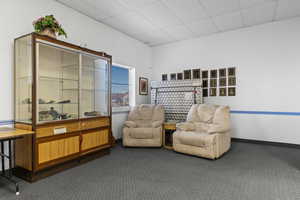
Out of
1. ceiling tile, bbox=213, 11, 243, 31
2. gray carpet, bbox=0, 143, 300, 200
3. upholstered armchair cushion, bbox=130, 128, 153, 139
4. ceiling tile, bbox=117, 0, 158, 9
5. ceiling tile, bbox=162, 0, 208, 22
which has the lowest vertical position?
gray carpet, bbox=0, 143, 300, 200

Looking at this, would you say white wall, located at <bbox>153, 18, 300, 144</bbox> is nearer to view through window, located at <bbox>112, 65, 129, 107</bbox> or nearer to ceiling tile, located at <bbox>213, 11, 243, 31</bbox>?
ceiling tile, located at <bbox>213, 11, 243, 31</bbox>

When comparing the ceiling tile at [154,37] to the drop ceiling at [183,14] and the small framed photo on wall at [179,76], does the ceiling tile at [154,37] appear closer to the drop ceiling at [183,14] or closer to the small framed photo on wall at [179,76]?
the drop ceiling at [183,14]

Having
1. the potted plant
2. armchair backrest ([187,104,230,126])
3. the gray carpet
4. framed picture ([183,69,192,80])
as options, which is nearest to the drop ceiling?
the potted plant

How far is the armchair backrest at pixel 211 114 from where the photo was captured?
3780 mm

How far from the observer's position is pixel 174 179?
263cm

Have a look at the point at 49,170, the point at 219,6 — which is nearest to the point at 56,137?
the point at 49,170

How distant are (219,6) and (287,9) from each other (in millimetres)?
1488

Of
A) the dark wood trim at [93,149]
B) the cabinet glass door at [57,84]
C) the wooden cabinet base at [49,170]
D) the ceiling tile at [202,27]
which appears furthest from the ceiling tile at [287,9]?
the wooden cabinet base at [49,170]

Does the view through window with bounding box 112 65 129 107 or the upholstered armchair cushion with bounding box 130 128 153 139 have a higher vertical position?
the view through window with bounding box 112 65 129 107

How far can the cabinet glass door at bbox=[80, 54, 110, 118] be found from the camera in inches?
140

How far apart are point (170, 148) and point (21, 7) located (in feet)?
12.7

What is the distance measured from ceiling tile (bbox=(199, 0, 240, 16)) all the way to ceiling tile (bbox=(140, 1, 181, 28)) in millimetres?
744

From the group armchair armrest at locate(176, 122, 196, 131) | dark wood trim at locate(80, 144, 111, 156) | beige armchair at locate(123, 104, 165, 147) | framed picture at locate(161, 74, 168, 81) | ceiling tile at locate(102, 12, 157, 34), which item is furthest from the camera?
framed picture at locate(161, 74, 168, 81)

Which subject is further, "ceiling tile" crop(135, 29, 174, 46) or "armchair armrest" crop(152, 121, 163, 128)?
"ceiling tile" crop(135, 29, 174, 46)
